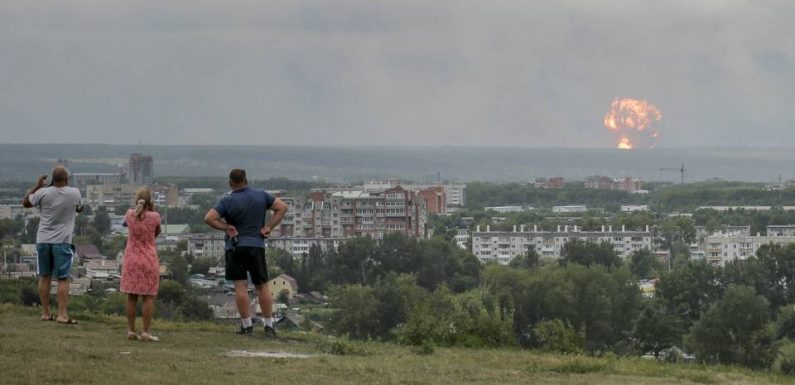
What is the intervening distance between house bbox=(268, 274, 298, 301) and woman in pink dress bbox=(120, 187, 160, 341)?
5488 cm

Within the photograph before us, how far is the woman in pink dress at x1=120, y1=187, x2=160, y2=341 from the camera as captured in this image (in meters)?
15.7

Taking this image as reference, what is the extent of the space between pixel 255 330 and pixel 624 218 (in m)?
104

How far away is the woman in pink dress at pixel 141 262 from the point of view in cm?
1566

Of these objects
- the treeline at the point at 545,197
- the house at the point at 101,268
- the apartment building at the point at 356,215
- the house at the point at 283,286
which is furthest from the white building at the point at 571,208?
the house at the point at 101,268

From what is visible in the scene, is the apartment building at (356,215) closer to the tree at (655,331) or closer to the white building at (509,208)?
the white building at (509,208)

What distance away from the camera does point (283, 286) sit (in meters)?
72.9

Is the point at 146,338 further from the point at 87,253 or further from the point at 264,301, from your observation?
the point at 87,253

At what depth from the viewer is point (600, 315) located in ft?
172

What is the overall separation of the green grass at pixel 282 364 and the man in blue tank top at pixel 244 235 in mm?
322

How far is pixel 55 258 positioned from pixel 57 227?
0.28 meters

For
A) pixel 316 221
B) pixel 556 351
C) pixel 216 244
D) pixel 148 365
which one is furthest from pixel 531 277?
pixel 316 221

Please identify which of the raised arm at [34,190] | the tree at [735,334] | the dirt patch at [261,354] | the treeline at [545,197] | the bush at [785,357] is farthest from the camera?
the treeline at [545,197]

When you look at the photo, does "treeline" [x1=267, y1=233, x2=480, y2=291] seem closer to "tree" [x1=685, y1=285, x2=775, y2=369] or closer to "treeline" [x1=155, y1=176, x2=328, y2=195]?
"tree" [x1=685, y1=285, x2=775, y2=369]

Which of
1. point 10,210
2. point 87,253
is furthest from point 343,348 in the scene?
point 10,210
